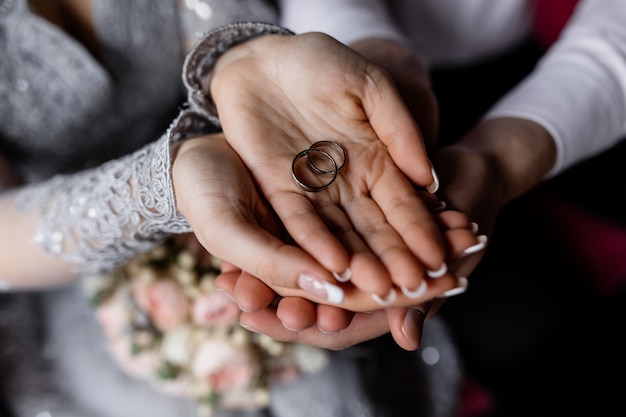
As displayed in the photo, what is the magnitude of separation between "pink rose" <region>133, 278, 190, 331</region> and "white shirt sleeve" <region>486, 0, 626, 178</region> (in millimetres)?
552

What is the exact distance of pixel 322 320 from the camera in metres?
0.53

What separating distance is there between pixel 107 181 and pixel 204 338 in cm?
26

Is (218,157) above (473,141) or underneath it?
above

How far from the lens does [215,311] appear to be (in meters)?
0.78

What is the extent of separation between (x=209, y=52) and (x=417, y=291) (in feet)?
1.40

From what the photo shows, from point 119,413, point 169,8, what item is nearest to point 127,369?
point 119,413

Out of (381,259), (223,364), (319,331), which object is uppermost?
(381,259)

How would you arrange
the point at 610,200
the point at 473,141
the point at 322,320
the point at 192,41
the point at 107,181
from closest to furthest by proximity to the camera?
1. the point at 322,320
2. the point at 107,181
3. the point at 473,141
4. the point at 192,41
5. the point at 610,200

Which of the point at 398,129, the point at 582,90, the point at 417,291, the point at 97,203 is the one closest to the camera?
the point at 417,291

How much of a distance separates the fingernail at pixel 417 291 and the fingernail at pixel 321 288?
0.06m

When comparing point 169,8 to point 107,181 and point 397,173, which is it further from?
point 397,173

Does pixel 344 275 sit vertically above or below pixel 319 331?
above

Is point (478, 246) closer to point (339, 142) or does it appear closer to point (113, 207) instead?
point (339, 142)

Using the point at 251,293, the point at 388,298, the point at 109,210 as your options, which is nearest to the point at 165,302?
the point at 109,210
